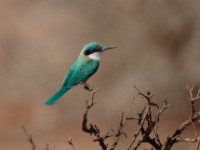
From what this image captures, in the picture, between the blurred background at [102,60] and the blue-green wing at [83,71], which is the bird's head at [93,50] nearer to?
the blue-green wing at [83,71]

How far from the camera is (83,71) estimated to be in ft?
11.3

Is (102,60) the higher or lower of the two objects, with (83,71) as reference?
higher

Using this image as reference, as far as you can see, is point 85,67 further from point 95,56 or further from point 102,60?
point 102,60

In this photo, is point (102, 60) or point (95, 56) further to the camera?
point (102, 60)

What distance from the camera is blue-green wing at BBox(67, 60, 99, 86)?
3354 millimetres

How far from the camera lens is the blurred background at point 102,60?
1181 cm

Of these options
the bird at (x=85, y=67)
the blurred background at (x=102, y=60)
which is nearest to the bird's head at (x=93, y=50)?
the bird at (x=85, y=67)

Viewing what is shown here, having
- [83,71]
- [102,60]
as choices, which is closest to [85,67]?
[83,71]

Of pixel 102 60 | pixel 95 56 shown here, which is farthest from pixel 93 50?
pixel 102 60

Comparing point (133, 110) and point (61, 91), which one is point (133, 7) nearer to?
point (133, 110)

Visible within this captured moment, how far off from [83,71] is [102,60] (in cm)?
859

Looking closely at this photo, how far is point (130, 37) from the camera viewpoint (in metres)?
12.4

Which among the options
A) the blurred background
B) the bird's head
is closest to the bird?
the bird's head

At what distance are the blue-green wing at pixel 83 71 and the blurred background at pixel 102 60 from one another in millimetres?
7863
